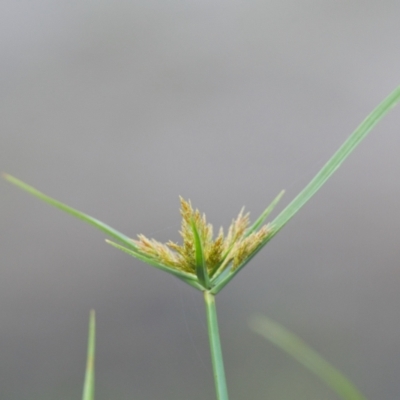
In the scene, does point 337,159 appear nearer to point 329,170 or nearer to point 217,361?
point 329,170

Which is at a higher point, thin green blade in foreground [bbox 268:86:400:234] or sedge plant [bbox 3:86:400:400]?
thin green blade in foreground [bbox 268:86:400:234]

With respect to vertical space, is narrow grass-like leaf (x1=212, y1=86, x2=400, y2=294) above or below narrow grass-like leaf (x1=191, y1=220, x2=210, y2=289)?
above

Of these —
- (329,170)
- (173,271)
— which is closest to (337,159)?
(329,170)

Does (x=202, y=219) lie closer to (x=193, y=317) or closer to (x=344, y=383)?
(x=344, y=383)

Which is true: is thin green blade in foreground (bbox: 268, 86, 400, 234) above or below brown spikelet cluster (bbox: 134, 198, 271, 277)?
above

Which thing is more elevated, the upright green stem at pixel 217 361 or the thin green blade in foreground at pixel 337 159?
the thin green blade in foreground at pixel 337 159
